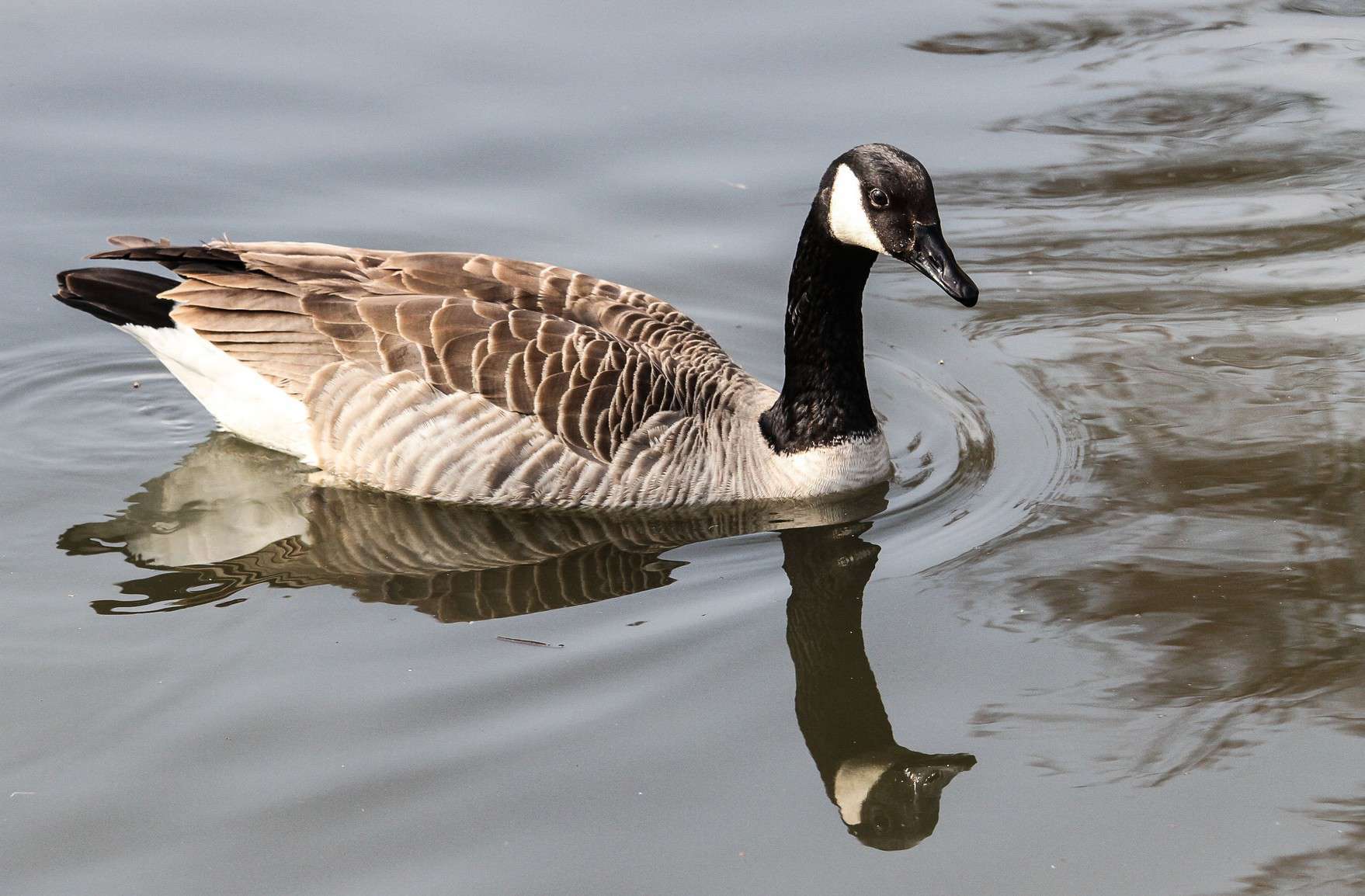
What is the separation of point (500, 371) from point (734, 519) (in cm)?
139

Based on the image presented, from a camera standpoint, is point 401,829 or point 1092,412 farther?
point 1092,412

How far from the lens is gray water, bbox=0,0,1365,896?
5988 mm

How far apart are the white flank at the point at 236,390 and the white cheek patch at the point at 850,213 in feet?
9.47

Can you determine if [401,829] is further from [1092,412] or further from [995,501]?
[1092,412]

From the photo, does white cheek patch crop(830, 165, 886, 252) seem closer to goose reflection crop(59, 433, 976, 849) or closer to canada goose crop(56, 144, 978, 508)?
canada goose crop(56, 144, 978, 508)

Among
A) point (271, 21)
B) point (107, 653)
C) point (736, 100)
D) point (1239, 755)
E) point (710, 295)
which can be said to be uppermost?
point (271, 21)

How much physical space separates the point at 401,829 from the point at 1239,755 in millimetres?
3180

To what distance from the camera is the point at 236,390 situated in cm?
857

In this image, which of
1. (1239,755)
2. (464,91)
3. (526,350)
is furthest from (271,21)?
(1239,755)

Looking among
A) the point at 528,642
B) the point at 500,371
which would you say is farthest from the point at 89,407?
the point at 528,642

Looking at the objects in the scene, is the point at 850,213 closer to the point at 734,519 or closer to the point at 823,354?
the point at 823,354

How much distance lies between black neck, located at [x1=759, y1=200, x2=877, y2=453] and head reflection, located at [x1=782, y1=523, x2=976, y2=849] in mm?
519

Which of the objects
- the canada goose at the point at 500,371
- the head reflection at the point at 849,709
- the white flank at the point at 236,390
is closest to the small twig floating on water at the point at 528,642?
the head reflection at the point at 849,709

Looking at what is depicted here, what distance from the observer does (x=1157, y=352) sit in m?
9.59
